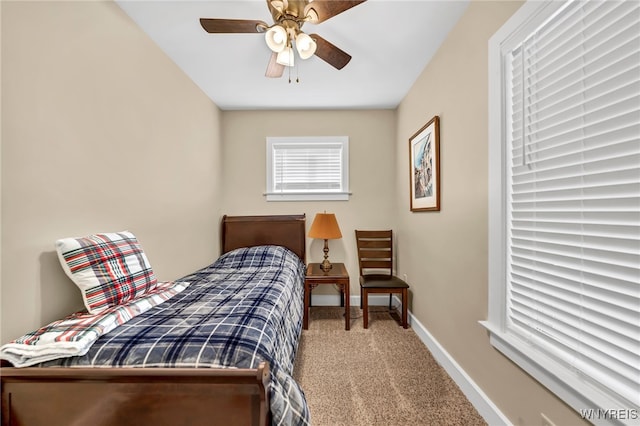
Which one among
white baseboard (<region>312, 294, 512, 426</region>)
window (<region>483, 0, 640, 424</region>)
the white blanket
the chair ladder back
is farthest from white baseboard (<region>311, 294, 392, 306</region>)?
the white blanket

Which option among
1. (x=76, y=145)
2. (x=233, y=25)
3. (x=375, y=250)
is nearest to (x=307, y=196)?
(x=375, y=250)

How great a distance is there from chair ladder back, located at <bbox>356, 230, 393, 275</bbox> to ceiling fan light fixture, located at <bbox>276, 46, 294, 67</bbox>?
2106 mm

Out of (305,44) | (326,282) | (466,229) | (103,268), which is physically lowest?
(326,282)

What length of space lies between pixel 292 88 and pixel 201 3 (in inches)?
47.0

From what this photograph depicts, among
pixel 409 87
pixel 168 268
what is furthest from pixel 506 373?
pixel 409 87

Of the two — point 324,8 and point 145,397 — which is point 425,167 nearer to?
A: point 324,8

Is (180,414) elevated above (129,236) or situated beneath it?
situated beneath

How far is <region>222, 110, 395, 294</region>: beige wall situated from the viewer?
11.3 ft

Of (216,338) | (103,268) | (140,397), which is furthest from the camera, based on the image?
(103,268)

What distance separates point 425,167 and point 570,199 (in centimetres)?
147

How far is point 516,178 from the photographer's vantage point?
133 centimetres

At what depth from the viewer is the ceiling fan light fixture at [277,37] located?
151cm

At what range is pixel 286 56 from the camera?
172cm

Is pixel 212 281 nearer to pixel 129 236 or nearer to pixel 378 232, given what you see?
pixel 129 236
